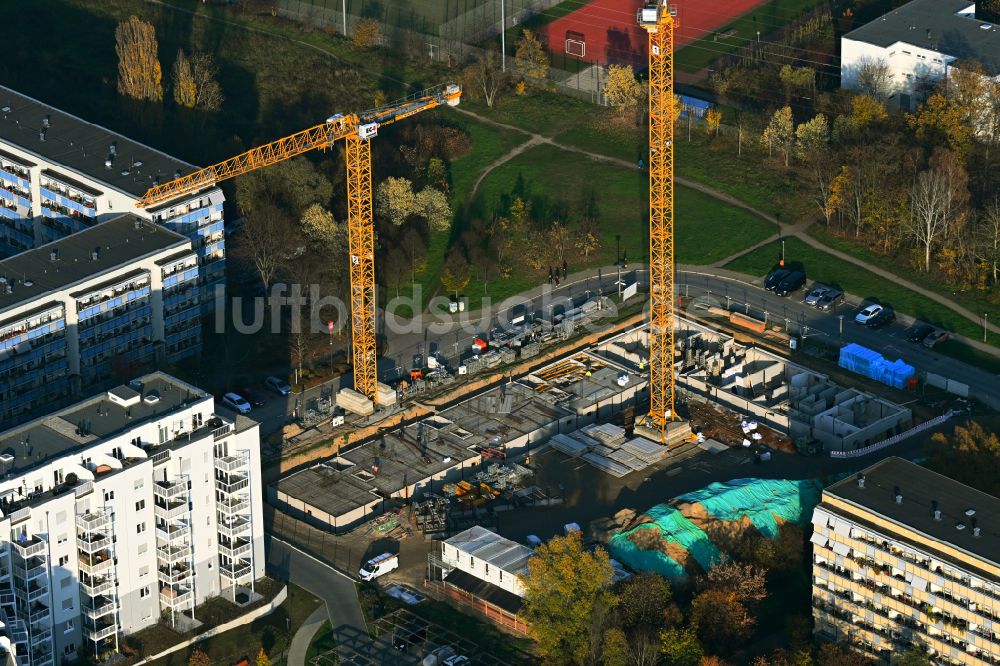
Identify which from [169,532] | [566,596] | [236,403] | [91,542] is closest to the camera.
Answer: [91,542]

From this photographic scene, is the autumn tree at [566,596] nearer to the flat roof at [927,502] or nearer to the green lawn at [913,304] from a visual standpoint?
the flat roof at [927,502]

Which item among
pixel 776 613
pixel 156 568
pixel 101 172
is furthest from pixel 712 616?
pixel 101 172

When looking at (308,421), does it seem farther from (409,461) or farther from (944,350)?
(944,350)

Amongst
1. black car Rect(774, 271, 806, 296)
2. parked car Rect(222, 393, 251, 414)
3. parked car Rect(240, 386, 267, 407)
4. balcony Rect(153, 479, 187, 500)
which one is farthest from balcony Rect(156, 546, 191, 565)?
black car Rect(774, 271, 806, 296)

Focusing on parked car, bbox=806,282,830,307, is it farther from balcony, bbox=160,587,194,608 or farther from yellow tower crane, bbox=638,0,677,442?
balcony, bbox=160,587,194,608

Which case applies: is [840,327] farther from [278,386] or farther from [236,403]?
[236,403]

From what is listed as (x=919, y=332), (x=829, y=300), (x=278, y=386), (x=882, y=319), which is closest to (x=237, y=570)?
(x=278, y=386)
